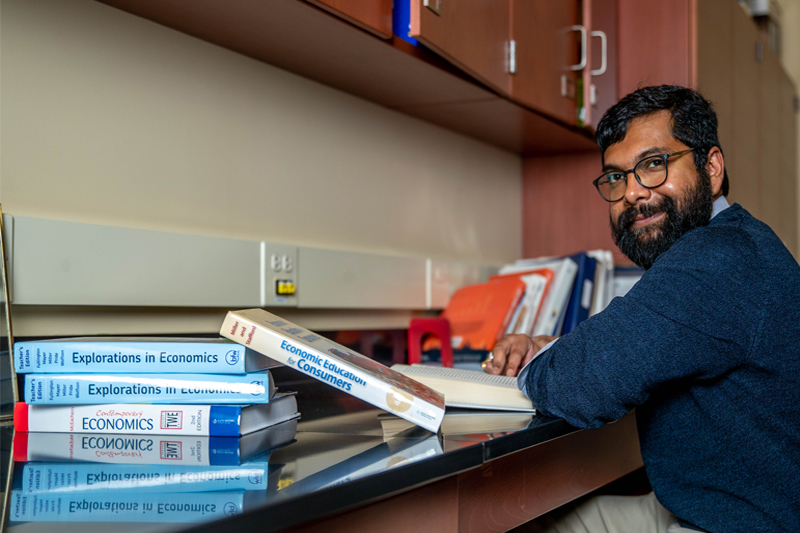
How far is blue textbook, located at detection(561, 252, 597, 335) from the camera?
68.1 inches

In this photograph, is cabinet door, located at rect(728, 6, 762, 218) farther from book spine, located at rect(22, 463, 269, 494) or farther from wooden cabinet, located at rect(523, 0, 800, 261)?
book spine, located at rect(22, 463, 269, 494)

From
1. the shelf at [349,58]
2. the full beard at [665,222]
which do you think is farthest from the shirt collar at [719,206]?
the shelf at [349,58]

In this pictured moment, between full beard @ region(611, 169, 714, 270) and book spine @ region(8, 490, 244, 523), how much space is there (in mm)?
853

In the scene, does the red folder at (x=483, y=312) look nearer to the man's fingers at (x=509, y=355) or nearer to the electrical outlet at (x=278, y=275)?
the man's fingers at (x=509, y=355)

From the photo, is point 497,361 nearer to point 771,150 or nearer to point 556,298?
point 556,298

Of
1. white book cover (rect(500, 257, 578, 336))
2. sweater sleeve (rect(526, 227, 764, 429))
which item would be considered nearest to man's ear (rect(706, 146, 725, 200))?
sweater sleeve (rect(526, 227, 764, 429))

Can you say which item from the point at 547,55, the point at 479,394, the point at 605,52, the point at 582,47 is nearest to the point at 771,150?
the point at 605,52

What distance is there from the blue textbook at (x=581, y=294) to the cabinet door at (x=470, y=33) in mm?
541

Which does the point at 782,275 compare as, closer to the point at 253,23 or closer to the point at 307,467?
the point at 307,467

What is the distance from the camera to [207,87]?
1.31 m

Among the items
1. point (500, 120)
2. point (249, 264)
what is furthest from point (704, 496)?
point (500, 120)

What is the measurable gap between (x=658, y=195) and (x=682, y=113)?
0.46 ft

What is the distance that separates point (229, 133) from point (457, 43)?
0.50 meters

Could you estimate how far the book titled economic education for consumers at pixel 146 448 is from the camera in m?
0.63
